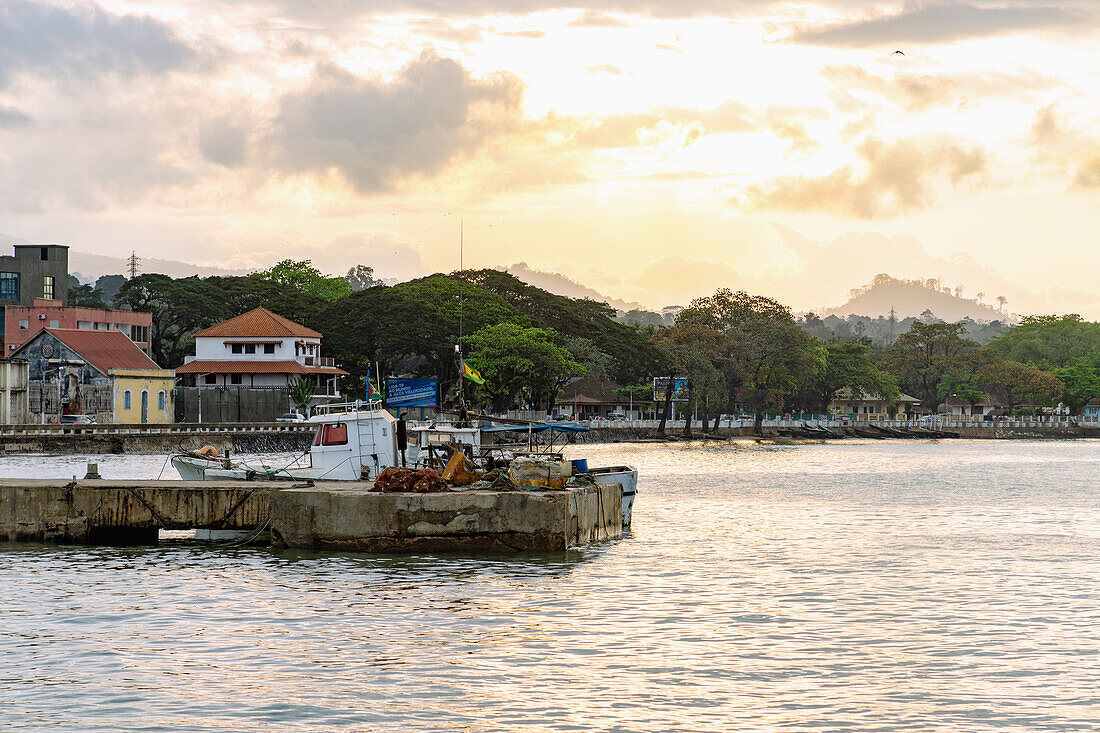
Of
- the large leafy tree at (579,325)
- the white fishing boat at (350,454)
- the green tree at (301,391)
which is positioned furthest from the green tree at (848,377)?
the white fishing boat at (350,454)

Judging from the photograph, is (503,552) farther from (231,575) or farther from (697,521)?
(697,521)

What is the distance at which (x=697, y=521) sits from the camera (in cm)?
4238

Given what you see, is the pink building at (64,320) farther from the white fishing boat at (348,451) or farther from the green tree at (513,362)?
the white fishing boat at (348,451)

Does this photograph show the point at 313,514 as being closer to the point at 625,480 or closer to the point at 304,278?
the point at 625,480

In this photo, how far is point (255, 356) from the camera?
10881 cm

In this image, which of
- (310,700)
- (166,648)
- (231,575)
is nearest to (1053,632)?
(310,700)

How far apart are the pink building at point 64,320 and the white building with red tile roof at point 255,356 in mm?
8200

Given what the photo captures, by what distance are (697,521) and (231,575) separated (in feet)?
64.7

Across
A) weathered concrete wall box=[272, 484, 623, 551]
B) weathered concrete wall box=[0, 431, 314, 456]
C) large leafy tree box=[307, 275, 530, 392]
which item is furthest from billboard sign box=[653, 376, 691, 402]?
weathered concrete wall box=[272, 484, 623, 551]

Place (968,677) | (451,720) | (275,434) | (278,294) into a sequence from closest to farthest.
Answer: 1. (451,720)
2. (968,677)
3. (275,434)
4. (278,294)

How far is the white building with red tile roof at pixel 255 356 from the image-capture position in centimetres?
10681

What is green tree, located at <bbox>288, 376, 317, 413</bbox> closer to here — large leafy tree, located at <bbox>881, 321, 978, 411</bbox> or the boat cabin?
the boat cabin

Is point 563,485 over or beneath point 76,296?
beneath

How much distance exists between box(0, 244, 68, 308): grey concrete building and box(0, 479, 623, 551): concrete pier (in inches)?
4325
